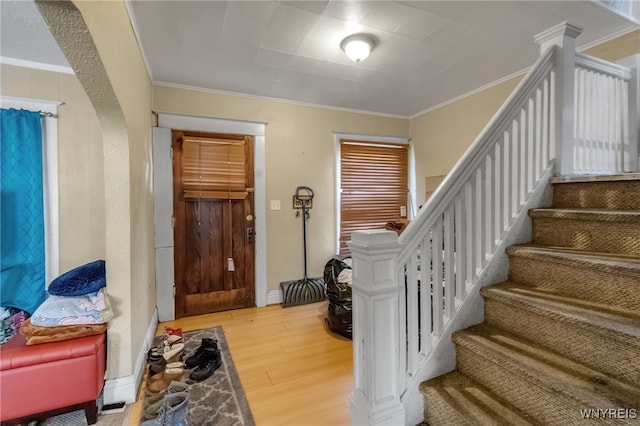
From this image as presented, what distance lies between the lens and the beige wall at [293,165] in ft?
11.8

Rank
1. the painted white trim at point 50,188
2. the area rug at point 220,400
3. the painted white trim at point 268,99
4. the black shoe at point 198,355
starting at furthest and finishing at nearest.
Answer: the painted white trim at point 268,99 → the painted white trim at point 50,188 → the black shoe at point 198,355 → the area rug at point 220,400

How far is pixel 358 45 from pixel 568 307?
230 centimetres

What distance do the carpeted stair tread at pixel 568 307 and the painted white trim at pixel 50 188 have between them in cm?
343

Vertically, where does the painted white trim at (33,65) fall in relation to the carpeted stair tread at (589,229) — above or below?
above

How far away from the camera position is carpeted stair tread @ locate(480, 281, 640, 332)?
1060 millimetres

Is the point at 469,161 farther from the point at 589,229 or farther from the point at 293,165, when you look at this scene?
the point at 293,165

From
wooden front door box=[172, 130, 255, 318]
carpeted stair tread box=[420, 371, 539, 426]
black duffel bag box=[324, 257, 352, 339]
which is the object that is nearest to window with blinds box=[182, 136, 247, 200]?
wooden front door box=[172, 130, 255, 318]

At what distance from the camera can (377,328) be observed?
1233 millimetres

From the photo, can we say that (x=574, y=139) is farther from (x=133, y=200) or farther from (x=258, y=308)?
(x=258, y=308)

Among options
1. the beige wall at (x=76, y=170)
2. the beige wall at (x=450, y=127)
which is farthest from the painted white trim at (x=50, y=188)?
the beige wall at (x=450, y=127)

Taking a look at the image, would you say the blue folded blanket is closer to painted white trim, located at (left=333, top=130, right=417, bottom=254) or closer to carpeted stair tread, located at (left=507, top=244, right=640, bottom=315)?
carpeted stair tread, located at (left=507, top=244, right=640, bottom=315)

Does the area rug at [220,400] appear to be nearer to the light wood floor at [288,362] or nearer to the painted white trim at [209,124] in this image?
the light wood floor at [288,362]

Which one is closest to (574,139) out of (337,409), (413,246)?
(413,246)

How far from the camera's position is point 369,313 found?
1.23m
